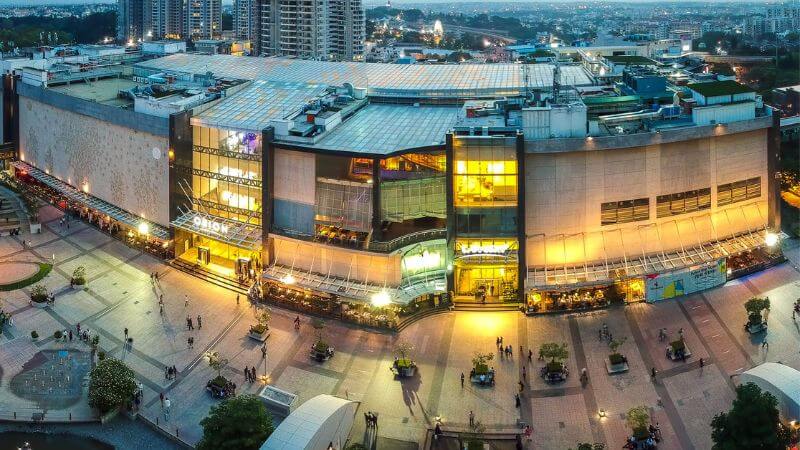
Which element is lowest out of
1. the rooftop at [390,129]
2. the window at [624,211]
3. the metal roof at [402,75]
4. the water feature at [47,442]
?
the water feature at [47,442]

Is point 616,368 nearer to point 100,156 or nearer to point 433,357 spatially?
point 433,357

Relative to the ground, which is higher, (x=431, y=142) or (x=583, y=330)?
(x=431, y=142)

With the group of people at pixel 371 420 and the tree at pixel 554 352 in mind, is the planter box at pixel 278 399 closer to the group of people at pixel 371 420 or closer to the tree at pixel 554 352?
the group of people at pixel 371 420

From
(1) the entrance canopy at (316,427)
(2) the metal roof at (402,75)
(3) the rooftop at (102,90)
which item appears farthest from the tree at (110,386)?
(3) the rooftop at (102,90)

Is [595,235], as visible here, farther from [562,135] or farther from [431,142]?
[431,142]

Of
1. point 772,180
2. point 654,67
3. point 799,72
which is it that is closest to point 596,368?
point 772,180

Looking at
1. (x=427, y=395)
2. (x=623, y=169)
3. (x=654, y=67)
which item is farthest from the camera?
(x=654, y=67)

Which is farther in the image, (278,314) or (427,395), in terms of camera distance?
(278,314)
